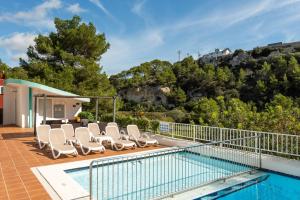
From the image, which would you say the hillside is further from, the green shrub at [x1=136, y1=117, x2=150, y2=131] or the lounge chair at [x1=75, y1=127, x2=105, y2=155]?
the lounge chair at [x1=75, y1=127, x2=105, y2=155]

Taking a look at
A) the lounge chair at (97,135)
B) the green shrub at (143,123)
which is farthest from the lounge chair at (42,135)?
the green shrub at (143,123)

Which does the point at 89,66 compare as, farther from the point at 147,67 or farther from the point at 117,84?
the point at 147,67

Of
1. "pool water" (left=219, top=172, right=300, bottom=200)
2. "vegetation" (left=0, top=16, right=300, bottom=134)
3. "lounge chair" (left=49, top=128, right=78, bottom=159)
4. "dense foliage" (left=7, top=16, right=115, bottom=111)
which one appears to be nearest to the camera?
"pool water" (left=219, top=172, right=300, bottom=200)


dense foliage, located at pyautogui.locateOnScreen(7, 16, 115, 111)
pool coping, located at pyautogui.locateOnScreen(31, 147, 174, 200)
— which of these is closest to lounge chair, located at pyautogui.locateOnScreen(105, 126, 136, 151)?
pool coping, located at pyautogui.locateOnScreen(31, 147, 174, 200)

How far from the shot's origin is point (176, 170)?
8.71 metres

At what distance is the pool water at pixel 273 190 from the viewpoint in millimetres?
6832

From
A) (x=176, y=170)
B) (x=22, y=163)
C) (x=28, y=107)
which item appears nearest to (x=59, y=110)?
(x=28, y=107)

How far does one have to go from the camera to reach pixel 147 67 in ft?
225

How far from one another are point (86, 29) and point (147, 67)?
4132 cm

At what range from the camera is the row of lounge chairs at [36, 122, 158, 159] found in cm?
987

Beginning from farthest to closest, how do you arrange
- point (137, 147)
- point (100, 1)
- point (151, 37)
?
1. point (151, 37)
2. point (100, 1)
3. point (137, 147)

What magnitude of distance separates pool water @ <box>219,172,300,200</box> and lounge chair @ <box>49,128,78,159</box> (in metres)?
5.51

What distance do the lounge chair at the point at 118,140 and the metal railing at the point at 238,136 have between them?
2.17m

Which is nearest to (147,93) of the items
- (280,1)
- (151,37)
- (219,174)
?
(151,37)
